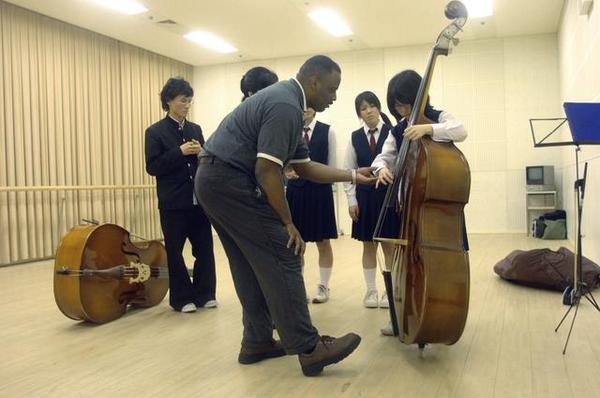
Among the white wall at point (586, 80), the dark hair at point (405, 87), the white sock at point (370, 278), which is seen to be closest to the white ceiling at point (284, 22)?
the white wall at point (586, 80)

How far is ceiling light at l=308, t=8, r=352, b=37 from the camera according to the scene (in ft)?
22.1

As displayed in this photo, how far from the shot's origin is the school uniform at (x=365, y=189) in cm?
311

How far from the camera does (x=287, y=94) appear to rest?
2043mm

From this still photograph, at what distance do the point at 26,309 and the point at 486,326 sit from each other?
2.91 m

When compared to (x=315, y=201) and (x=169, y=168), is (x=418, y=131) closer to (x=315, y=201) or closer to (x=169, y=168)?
(x=315, y=201)

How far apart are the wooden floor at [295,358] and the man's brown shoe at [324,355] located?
47 millimetres

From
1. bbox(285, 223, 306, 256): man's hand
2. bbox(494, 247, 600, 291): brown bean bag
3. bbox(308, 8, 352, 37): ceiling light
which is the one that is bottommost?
bbox(494, 247, 600, 291): brown bean bag

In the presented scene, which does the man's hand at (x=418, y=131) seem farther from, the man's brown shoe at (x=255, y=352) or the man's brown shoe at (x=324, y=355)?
the man's brown shoe at (x=255, y=352)

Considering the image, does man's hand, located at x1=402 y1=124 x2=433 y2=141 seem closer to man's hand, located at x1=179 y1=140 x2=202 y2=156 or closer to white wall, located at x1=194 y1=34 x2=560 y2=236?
man's hand, located at x1=179 y1=140 x2=202 y2=156

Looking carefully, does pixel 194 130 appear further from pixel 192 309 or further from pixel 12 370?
pixel 12 370

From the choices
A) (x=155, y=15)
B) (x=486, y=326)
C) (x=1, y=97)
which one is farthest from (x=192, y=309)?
(x=155, y=15)

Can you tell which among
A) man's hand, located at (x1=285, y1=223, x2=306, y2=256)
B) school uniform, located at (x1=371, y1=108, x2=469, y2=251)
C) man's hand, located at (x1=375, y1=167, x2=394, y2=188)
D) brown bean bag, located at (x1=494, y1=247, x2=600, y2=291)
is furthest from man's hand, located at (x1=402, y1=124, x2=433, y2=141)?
brown bean bag, located at (x1=494, y1=247, x2=600, y2=291)

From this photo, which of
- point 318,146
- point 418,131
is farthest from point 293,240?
point 318,146

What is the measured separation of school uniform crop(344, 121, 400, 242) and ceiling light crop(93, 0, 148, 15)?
414 cm
